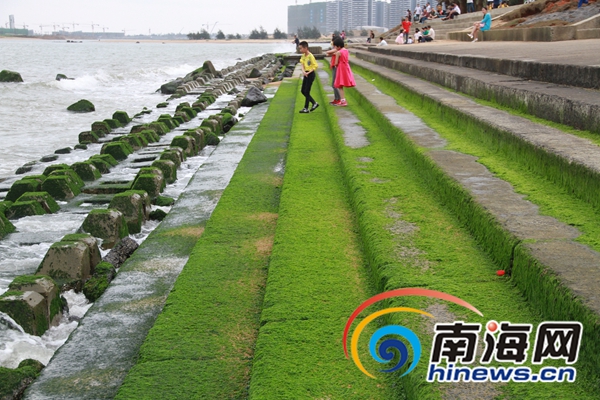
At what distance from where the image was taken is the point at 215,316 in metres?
3.70

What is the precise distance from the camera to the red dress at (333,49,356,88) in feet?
37.0

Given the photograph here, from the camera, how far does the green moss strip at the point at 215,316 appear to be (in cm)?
306

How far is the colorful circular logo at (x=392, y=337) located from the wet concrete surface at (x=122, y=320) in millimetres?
1305

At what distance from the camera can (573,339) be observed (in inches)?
98.8

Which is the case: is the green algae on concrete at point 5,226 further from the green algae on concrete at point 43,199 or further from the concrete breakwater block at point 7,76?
the concrete breakwater block at point 7,76

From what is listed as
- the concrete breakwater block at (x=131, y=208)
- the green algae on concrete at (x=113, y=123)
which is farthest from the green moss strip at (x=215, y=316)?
the green algae on concrete at (x=113, y=123)

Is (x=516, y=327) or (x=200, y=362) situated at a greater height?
(x=516, y=327)

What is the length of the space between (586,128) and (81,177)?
6.94 meters

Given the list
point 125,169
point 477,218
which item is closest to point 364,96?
point 125,169

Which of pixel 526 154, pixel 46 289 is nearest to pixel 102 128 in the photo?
pixel 46 289

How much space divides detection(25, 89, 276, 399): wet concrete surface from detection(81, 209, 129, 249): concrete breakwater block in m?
0.58

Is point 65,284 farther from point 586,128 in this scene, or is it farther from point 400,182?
point 586,128

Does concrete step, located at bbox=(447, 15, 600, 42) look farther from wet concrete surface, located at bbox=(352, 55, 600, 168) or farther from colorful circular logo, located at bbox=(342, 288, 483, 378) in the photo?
colorful circular logo, located at bbox=(342, 288, 483, 378)

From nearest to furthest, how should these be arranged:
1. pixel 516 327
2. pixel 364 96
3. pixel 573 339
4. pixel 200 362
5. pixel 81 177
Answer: pixel 573 339, pixel 516 327, pixel 200 362, pixel 81 177, pixel 364 96
